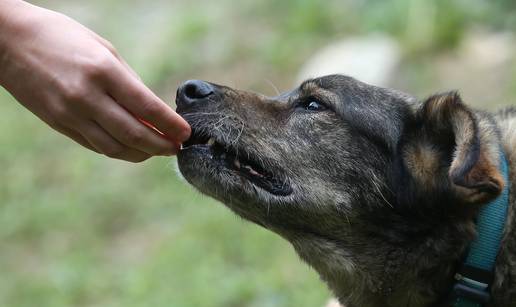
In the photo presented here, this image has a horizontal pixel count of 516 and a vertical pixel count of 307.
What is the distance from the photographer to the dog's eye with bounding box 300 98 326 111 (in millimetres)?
3799

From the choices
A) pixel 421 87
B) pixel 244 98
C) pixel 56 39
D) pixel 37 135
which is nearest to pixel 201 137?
pixel 244 98

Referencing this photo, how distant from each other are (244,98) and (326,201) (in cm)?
66

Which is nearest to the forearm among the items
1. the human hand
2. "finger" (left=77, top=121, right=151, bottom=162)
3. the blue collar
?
the human hand

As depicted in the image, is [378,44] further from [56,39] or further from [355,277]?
[56,39]

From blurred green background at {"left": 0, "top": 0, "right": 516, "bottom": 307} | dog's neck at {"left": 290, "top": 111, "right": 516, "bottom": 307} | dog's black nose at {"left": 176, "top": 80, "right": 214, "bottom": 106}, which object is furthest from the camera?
blurred green background at {"left": 0, "top": 0, "right": 516, "bottom": 307}

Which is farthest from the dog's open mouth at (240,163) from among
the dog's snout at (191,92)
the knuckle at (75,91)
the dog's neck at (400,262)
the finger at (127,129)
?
the knuckle at (75,91)

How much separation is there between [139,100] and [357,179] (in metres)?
1.13

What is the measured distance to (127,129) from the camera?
299cm

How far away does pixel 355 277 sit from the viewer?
352 centimetres

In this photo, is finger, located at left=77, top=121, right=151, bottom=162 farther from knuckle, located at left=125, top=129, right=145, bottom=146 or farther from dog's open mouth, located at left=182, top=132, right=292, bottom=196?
dog's open mouth, located at left=182, top=132, right=292, bottom=196

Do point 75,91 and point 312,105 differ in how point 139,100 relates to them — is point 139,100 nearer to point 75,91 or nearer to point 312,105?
point 75,91

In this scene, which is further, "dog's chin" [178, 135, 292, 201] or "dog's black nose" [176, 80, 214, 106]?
"dog's black nose" [176, 80, 214, 106]

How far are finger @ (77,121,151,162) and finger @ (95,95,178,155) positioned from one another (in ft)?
0.09

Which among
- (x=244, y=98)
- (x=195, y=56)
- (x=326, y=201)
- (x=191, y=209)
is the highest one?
(x=244, y=98)
